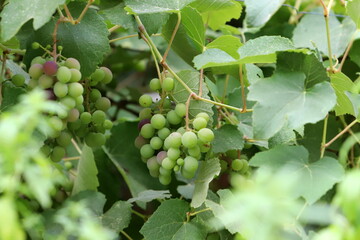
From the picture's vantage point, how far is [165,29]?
122cm

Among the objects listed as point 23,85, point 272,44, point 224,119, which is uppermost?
point 272,44

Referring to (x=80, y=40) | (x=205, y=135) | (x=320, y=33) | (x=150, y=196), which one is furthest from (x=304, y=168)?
(x=320, y=33)

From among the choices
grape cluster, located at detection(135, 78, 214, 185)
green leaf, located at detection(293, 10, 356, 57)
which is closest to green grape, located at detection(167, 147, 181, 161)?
grape cluster, located at detection(135, 78, 214, 185)

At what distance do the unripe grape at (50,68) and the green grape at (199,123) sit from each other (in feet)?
0.85

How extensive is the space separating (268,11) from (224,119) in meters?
0.35

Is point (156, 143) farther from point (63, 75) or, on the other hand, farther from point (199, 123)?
point (63, 75)

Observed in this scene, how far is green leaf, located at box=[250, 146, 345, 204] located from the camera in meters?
0.87

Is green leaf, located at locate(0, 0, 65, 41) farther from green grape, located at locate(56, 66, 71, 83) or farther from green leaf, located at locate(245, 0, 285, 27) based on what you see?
green leaf, located at locate(245, 0, 285, 27)

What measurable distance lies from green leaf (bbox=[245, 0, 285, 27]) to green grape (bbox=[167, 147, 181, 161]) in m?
0.26

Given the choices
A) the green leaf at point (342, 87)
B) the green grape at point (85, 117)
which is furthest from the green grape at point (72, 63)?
the green leaf at point (342, 87)

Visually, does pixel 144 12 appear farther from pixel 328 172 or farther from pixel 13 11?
pixel 328 172

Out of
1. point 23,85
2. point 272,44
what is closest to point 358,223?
point 272,44

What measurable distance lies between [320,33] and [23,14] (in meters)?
0.92

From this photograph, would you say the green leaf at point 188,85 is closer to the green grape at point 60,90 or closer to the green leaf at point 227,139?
the green leaf at point 227,139
